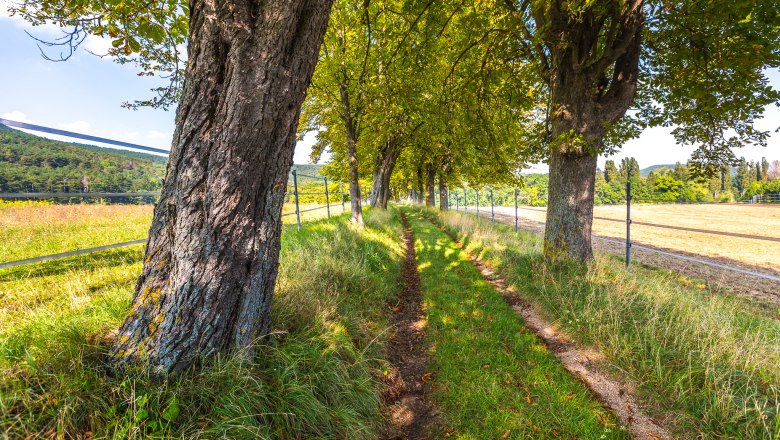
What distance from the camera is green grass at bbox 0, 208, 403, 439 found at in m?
1.66

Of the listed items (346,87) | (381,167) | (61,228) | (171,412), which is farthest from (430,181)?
(171,412)

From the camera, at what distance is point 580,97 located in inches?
214

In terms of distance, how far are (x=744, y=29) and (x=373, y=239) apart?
824 centimetres

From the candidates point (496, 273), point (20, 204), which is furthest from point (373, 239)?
point (20, 204)

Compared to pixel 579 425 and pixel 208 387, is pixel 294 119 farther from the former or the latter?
pixel 579 425

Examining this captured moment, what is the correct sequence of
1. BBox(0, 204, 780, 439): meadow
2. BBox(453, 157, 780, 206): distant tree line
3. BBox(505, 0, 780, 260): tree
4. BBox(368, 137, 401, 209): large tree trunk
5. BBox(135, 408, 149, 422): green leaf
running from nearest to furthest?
1. BBox(135, 408, 149, 422): green leaf
2. BBox(0, 204, 780, 439): meadow
3. BBox(505, 0, 780, 260): tree
4. BBox(368, 137, 401, 209): large tree trunk
5. BBox(453, 157, 780, 206): distant tree line

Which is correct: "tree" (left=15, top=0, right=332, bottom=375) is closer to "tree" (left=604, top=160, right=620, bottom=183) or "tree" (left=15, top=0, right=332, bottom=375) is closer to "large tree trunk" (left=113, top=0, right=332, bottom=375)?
"large tree trunk" (left=113, top=0, right=332, bottom=375)

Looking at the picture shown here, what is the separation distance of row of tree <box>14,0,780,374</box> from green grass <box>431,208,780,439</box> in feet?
4.15

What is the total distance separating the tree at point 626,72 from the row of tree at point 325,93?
0.10 ft

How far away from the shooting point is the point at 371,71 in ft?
32.8

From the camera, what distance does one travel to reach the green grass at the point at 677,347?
2.40 meters

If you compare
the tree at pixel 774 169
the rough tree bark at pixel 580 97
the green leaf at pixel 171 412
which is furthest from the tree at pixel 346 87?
the tree at pixel 774 169

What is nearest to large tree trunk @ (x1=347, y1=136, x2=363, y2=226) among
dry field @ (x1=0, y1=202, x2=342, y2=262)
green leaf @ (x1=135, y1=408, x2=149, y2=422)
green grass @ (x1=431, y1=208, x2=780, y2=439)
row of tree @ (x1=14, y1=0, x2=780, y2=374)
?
row of tree @ (x1=14, y1=0, x2=780, y2=374)

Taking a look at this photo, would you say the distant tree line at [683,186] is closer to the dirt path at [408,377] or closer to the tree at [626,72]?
the tree at [626,72]
